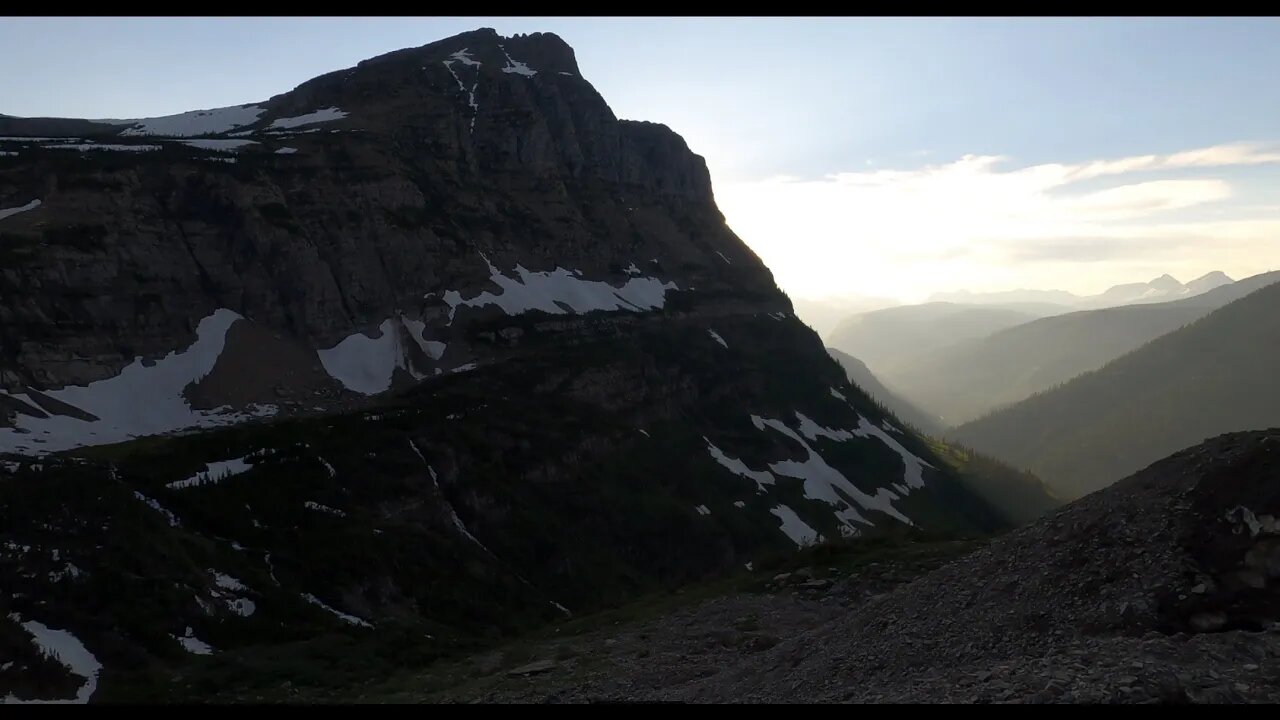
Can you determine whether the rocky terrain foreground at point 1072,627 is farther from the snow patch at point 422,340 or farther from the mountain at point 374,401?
the snow patch at point 422,340

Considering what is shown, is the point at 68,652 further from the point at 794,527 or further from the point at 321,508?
the point at 794,527

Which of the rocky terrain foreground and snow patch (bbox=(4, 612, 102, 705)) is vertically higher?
the rocky terrain foreground

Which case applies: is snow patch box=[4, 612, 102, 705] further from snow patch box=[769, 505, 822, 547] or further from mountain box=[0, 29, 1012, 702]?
snow patch box=[769, 505, 822, 547]

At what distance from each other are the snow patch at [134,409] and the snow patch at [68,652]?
3042 centimetres

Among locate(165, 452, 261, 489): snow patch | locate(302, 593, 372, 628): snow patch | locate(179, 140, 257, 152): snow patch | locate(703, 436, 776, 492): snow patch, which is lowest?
locate(302, 593, 372, 628): snow patch

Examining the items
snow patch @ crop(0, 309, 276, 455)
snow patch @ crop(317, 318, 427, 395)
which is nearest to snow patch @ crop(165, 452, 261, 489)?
snow patch @ crop(0, 309, 276, 455)

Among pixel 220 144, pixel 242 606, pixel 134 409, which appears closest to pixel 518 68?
pixel 220 144

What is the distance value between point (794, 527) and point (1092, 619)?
80.4 metres

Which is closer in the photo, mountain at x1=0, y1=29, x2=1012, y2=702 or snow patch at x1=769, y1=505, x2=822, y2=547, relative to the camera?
mountain at x1=0, y1=29, x2=1012, y2=702

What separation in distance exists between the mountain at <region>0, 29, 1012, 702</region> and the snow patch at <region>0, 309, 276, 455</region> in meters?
0.38

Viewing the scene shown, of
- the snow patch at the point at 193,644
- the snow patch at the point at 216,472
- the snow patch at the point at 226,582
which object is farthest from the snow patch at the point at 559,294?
the snow patch at the point at 193,644

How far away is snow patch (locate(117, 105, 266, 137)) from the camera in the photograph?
480 ft

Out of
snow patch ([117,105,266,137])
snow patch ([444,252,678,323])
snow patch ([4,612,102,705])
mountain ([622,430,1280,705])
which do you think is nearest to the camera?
mountain ([622,430,1280,705])

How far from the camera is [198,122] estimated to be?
15562cm
